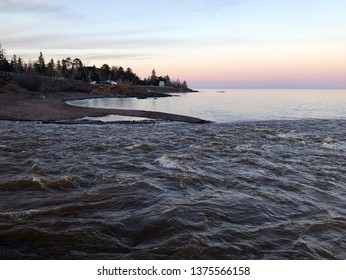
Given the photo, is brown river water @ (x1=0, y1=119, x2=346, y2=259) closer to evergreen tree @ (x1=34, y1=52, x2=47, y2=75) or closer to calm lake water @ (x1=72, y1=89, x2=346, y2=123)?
calm lake water @ (x1=72, y1=89, x2=346, y2=123)

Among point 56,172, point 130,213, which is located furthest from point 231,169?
point 56,172

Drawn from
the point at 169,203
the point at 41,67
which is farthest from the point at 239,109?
the point at 41,67

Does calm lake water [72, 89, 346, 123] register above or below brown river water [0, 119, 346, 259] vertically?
above

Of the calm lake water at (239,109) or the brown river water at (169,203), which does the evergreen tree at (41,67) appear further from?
the brown river water at (169,203)

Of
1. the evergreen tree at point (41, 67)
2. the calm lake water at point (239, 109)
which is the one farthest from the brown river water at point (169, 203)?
the evergreen tree at point (41, 67)

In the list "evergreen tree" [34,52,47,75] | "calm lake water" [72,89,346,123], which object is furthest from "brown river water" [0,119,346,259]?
"evergreen tree" [34,52,47,75]

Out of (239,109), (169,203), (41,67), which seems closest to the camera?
(169,203)

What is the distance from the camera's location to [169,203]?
10609 mm

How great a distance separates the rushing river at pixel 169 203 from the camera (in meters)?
7.66

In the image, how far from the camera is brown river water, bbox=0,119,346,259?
25.1 ft

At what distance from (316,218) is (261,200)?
1.92 metres

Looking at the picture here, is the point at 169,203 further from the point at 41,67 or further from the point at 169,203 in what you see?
the point at 41,67

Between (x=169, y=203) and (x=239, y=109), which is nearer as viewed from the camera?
(x=169, y=203)

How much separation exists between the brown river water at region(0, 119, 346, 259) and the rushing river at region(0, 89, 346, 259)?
0.03 metres
